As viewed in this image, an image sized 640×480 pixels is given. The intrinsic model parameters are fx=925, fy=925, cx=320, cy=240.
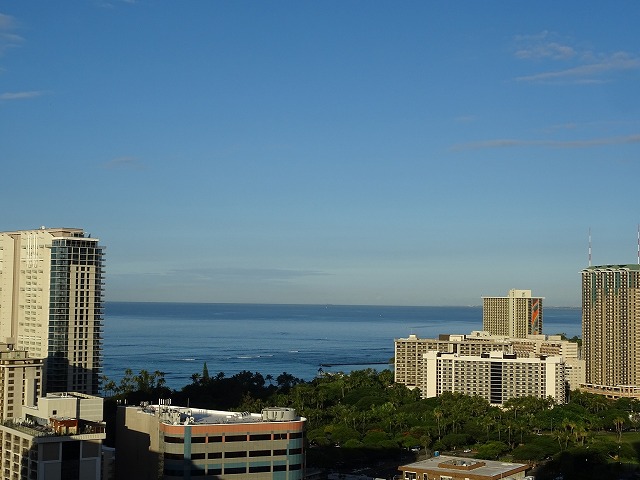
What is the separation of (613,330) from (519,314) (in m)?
50.9

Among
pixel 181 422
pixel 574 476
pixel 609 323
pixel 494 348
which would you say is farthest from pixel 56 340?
pixel 609 323

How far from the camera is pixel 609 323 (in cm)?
12150

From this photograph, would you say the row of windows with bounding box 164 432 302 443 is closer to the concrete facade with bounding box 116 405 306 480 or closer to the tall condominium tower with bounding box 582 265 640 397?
the concrete facade with bounding box 116 405 306 480

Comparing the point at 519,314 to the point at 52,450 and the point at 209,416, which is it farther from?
the point at 52,450

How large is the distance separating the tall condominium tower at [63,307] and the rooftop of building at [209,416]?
25.7m

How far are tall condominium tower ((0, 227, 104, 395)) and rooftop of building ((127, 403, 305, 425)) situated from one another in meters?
25.7

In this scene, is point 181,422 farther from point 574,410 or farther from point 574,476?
point 574,410

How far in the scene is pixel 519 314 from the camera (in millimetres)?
171750

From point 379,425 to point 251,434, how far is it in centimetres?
4083

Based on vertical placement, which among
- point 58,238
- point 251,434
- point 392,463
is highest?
point 58,238

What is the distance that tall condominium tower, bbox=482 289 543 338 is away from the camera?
171000 millimetres

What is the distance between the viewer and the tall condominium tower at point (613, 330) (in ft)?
388

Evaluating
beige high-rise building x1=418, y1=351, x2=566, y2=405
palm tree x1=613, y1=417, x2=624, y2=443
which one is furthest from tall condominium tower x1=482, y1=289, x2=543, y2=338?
palm tree x1=613, y1=417, x2=624, y2=443

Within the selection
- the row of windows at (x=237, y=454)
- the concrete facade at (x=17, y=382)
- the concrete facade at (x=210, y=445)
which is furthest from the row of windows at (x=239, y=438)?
the concrete facade at (x=17, y=382)
